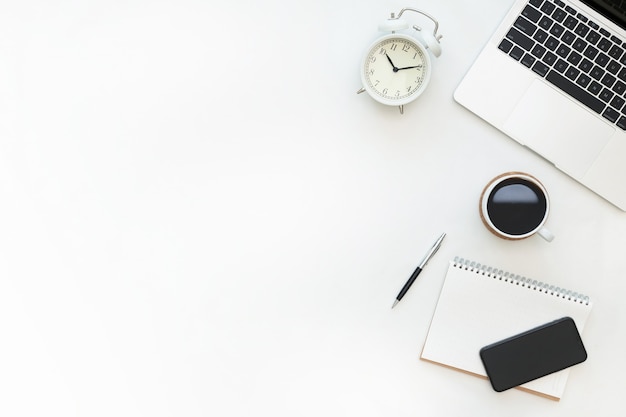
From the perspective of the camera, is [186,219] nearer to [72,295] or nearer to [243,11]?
[72,295]

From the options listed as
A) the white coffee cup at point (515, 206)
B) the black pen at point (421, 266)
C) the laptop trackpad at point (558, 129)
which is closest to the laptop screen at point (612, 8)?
the laptop trackpad at point (558, 129)

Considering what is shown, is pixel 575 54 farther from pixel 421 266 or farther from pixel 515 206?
pixel 421 266

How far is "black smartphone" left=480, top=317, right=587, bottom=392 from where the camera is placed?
3.36ft

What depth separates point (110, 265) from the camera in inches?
43.1

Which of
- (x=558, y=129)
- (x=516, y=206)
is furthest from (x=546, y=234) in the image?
(x=558, y=129)

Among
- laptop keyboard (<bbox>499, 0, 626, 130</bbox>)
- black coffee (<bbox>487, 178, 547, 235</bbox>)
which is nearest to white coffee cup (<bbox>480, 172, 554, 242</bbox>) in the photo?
black coffee (<bbox>487, 178, 547, 235</bbox>)

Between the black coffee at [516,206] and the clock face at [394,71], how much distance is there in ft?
0.65

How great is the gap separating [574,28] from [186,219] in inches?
26.3

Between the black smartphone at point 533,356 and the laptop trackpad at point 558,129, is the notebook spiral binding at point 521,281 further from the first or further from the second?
the laptop trackpad at point 558,129

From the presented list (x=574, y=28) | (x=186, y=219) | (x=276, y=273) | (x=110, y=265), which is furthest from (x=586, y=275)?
(x=110, y=265)

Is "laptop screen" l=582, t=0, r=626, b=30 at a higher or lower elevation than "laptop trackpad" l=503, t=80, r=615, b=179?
higher

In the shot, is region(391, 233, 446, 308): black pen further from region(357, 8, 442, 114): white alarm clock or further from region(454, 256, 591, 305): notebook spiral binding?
region(357, 8, 442, 114): white alarm clock

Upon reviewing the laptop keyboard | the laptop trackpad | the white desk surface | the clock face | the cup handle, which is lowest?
the white desk surface

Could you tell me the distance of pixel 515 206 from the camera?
1005 mm
